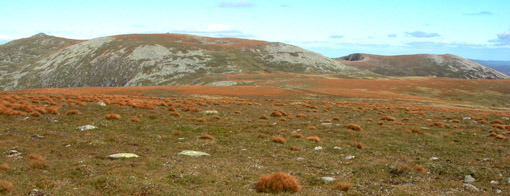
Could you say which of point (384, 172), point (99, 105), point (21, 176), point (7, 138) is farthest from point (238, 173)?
point (99, 105)

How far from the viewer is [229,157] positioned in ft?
53.6

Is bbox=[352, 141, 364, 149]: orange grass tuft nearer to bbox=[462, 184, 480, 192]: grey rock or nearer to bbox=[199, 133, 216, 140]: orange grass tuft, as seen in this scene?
bbox=[462, 184, 480, 192]: grey rock

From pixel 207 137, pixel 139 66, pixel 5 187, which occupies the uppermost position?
pixel 139 66

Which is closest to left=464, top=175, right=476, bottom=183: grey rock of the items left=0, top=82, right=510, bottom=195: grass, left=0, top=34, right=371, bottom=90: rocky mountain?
left=0, top=82, right=510, bottom=195: grass

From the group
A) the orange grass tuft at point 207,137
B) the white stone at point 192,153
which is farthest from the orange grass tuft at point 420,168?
the orange grass tuft at point 207,137

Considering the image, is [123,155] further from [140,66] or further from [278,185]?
[140,66]

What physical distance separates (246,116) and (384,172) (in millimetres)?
19640

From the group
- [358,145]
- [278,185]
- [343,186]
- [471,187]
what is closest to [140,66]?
[358,145]

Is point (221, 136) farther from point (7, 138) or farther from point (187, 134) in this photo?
point (7, 138)

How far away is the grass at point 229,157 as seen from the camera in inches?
445

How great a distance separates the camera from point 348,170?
1445 centimetres

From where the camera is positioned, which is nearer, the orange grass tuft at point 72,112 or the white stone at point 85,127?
the white stone at point 85,127

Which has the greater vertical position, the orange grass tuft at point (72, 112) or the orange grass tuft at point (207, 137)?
the orange grass tuft at point (72, 112)

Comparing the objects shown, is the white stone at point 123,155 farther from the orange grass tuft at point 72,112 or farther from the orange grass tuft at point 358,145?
the orange grass tuft at point 72,112
